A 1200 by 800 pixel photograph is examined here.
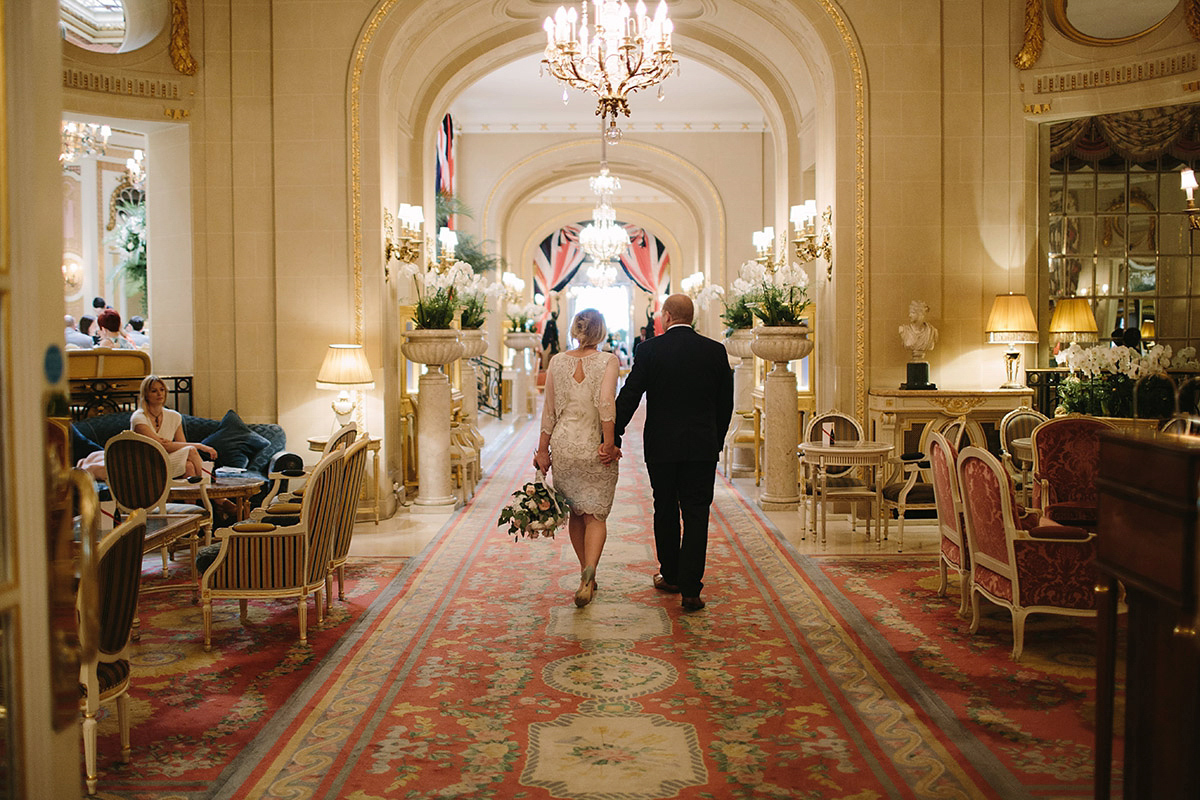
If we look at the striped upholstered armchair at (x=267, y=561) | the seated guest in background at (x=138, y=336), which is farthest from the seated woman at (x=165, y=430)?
the seated guest in background at (x=138, y=336)

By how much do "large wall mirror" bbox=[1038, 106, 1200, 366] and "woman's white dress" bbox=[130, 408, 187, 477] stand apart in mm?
9177

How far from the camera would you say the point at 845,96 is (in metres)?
8.92

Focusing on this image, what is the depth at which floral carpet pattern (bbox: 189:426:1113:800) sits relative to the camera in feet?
11.0

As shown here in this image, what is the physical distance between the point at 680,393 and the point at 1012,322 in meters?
4.24

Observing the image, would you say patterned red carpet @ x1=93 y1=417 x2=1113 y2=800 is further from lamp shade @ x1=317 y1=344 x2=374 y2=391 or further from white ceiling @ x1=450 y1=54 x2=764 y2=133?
white ceiling @ x1=450 y1=54 x2=764 y2=133

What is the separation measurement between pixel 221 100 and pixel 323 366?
8.76 feet

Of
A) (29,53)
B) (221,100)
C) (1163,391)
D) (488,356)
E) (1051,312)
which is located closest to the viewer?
(29,53)

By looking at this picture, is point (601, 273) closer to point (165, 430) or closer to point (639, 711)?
point (165, 430)

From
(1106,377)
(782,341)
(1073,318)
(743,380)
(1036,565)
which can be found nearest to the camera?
(1036,565)

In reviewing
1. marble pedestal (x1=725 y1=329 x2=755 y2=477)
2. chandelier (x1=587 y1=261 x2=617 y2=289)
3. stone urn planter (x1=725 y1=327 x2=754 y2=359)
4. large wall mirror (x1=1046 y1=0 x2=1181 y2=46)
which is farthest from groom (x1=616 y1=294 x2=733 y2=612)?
chandelier (x1=587 y1=261 x2=617 y2=289)

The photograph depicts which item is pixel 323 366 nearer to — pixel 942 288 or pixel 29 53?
pixel 942 288

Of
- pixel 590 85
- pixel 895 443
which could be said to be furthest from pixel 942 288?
pixel 590 85

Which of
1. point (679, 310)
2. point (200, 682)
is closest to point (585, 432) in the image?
point (679, 310)

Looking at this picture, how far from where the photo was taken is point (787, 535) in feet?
26.1
